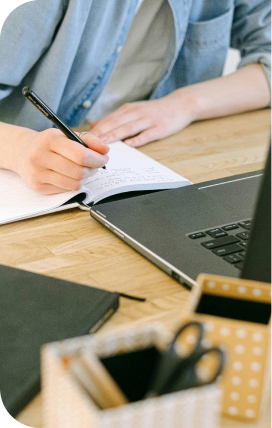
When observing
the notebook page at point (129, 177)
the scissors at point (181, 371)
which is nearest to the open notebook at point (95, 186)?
the notebook page at point (129, 177)

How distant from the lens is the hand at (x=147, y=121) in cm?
96

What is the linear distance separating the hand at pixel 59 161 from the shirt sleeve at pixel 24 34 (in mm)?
284

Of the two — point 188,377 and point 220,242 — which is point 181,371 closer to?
point 188,377

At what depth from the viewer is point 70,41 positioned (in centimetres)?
95

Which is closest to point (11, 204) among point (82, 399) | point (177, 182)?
point (177, 182)

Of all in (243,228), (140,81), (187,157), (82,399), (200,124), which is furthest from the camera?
(140,81)

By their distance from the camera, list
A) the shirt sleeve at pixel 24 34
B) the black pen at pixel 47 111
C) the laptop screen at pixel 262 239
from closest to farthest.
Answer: the laptop screen at pixel 262 239, the black pen at pixel 47 111, the shirt sleeve at pixel 24 34

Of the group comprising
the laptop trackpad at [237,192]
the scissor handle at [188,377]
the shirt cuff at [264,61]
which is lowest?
the laptop trackpad at [237,192]

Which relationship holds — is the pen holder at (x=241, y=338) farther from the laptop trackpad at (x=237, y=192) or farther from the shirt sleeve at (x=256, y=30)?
the shirt sleeve at (x=256, y=30)

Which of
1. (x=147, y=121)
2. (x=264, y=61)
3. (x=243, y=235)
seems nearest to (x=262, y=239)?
(x=243, y=235)

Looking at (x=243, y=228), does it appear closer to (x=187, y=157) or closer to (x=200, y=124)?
(x=187, y=157)

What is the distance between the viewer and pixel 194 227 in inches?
23.4

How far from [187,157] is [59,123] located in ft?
1.08

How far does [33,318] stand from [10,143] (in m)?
0.44
